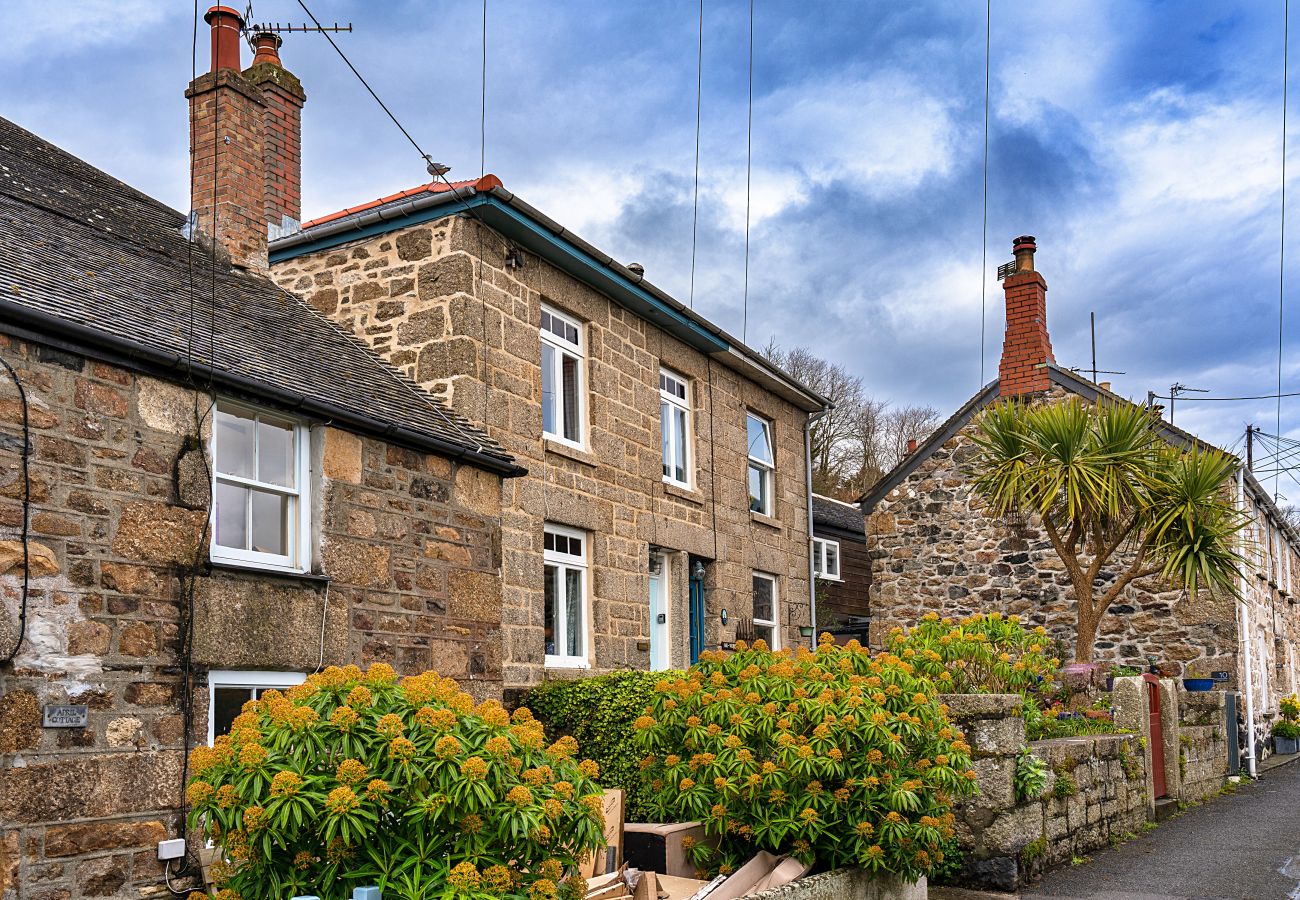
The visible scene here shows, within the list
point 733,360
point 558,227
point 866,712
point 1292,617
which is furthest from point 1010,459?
point 1292,617

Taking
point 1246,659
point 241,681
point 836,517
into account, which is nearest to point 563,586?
point 241,681

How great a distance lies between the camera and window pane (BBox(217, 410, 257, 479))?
882 centimetres

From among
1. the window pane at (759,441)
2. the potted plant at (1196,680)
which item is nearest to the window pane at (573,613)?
the window pane at (759,441)

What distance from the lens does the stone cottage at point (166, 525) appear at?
715 centimetres

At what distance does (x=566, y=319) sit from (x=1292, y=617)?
68.7 feet

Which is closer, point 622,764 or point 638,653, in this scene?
point 622,764

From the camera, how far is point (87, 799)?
23.7 ft

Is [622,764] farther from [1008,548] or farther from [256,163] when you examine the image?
[1008,548]

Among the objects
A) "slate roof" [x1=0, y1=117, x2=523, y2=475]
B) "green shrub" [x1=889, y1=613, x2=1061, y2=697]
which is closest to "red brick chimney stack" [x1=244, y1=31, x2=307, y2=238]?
"slate roof" [x1=0, y1=117, x2=523, y2=475]

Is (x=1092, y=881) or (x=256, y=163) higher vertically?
(x=256, y=163)

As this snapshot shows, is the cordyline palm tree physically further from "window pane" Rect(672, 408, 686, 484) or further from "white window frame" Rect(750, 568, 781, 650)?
"window pane" Rect(672, 408, 686, 484)

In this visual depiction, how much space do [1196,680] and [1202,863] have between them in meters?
8.26

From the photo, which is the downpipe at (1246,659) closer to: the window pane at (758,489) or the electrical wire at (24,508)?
the window pane at (758,489)

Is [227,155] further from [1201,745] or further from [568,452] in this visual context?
[1201,745]
